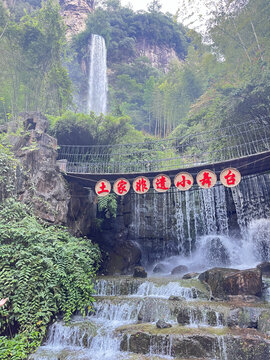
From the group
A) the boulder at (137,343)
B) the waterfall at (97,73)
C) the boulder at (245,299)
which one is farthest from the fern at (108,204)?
the waterfall at (97,73)

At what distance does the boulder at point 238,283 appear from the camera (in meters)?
6.69

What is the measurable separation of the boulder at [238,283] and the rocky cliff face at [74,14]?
3137cm

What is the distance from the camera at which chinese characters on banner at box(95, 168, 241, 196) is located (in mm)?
8031

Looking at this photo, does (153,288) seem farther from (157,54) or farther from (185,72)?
(157,54)

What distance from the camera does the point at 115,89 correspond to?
87.5 feet

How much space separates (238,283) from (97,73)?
25419 millimetres

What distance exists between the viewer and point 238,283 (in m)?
6.76

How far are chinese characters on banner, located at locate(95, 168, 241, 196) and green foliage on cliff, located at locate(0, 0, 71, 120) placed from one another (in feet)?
20.8

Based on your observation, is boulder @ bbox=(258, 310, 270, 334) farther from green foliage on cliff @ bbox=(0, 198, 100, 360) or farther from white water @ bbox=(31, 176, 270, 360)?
green foliage on cliff @ bbox=(0, 198, 100, 360)

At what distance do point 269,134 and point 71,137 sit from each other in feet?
28.8

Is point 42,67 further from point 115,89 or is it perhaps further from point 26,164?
point 115,89

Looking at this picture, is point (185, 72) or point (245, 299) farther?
point (185, 72)

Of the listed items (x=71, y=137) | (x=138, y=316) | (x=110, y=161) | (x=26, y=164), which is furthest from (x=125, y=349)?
(x=71, y=137)

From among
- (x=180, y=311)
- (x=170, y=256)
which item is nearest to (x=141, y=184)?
(x=180, y=311)
